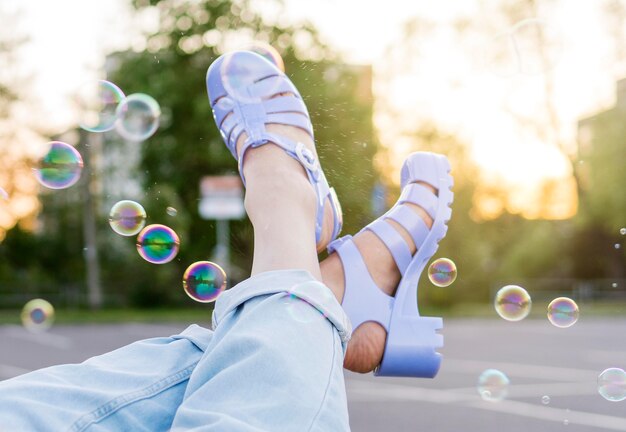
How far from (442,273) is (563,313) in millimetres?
409

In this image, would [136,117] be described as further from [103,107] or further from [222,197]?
[222,197]

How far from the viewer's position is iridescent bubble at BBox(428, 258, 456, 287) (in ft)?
8.08

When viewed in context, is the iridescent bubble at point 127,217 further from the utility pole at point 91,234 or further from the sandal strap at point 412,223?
the utility pole at point 91,234

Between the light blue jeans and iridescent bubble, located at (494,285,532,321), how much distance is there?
1.59m

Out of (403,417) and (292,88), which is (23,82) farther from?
(292,88)

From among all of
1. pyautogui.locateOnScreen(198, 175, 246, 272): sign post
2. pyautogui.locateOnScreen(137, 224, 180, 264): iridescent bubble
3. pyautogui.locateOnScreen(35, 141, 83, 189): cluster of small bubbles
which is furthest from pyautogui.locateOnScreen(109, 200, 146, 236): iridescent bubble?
pyautogui.locateOnScreen(198, 175, 246, 272): sign post

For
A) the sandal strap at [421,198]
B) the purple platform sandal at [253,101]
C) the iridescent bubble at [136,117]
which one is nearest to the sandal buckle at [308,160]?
the purple platform sandal at [253,101]

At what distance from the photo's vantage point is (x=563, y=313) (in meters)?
2.56

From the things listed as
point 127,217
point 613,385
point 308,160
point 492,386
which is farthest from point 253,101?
point 613,385

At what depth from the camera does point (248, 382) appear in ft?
3.32

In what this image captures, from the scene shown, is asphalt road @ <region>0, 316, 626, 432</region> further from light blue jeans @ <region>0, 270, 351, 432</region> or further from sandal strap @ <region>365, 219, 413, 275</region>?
light blue jeans @ <region>0, 270, 351, 432</region>

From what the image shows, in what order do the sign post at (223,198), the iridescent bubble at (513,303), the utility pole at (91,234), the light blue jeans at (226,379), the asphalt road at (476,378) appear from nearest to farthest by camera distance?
1. the light blue jeans at (226,379)
2. the iridescent bubble at (513,303)
3. the asphalt road at (476,378)
4. the sign post at (223,198)
5. the utility pole at (91,234)

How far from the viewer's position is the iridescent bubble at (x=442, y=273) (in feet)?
8.08

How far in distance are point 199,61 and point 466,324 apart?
6.98m
